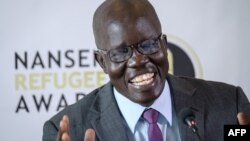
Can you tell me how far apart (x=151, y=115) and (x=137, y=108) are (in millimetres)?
56

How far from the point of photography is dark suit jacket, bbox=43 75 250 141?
1.45 meters

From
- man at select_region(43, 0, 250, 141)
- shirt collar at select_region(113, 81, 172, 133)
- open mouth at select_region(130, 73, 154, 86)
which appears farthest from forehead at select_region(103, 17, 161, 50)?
shirt collar at select_region(113, 81, 172, 133)

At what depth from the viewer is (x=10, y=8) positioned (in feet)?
7.59

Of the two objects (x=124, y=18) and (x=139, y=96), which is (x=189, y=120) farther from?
(x=124, y=18)

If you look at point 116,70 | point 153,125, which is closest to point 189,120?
point 153,125

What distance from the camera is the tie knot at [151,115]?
1438 millimetres

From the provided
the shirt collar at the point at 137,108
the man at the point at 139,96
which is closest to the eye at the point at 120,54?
the man at the point at 139,96

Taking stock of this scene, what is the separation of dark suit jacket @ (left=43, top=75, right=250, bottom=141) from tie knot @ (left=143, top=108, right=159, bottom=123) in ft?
0.24

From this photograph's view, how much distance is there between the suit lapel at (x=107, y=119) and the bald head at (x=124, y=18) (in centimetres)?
22

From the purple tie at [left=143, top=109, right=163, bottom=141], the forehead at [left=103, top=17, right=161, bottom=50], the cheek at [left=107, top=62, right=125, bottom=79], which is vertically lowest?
the purple tie at [left=143, top=109, right=163, bottom=141]

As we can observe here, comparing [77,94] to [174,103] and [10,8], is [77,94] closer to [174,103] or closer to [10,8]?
[10,8]

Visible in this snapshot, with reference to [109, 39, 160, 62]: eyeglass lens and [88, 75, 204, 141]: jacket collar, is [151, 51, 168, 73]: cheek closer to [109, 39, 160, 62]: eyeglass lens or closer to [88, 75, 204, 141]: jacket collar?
[109, 39, 160, 62]: eyeglass lens

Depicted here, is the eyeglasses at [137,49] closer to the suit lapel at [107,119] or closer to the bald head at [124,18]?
the bald head at [124,18]

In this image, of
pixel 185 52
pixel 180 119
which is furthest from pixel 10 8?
pixel 180 119
